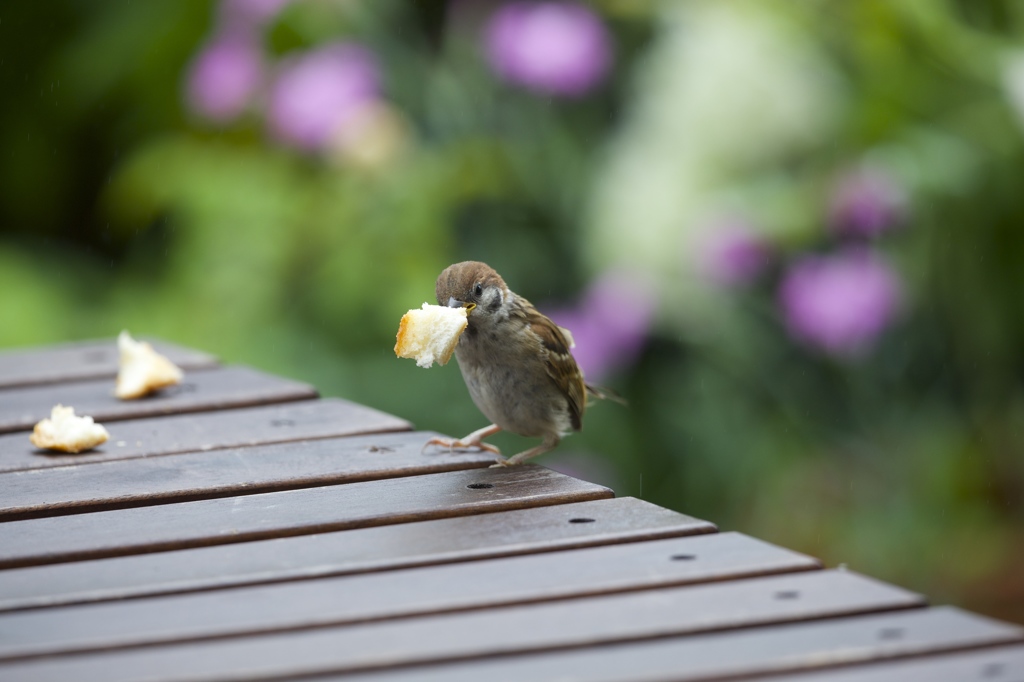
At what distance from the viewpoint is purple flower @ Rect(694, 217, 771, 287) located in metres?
4.42

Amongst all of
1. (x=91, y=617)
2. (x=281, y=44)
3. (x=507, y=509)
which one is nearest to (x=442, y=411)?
(x=281, y=44)

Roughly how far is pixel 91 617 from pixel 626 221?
3.14 m

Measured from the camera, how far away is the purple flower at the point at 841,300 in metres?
4.38

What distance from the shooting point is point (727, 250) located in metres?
4.44

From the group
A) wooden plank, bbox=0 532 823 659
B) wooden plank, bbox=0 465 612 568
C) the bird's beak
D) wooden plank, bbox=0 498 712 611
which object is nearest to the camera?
wooden plank, bbox=0 532 823 659

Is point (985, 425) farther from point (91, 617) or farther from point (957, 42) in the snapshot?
point (91, 617)

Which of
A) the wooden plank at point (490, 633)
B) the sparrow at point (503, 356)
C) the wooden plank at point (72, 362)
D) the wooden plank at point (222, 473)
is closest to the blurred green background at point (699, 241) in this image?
the wooden plank at point (72, 362)

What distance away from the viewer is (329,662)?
136cm

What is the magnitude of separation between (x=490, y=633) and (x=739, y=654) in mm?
253

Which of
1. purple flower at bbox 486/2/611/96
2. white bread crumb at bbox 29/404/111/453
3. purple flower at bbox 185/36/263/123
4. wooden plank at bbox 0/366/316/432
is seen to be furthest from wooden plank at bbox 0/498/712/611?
purple flower at bbox 185/36/263/123

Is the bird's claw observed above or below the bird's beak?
below

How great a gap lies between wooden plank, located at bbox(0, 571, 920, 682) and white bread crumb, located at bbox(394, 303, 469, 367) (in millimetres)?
949

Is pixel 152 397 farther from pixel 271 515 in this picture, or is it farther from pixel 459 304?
pixel 271 515

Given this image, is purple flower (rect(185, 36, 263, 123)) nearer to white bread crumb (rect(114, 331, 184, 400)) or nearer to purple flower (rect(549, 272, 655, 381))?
purple flower (rect(549, 272, 655, 381))
